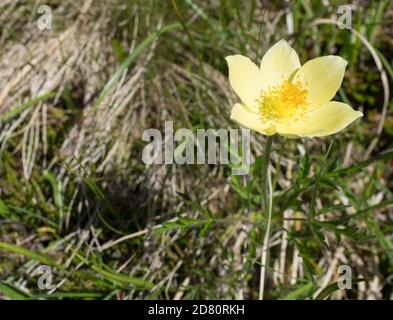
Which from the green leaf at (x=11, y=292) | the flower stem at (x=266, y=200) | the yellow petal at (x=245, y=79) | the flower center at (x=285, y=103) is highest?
the yellow petal at (x=245, y=79)

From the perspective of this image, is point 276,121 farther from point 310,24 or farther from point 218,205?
point 310,24

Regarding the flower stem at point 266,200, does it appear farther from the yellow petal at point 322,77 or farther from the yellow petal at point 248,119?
the yellow petal at point 322,77

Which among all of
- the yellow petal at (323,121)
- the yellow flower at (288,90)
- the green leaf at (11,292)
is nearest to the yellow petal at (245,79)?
the yellow flower at (288,90)

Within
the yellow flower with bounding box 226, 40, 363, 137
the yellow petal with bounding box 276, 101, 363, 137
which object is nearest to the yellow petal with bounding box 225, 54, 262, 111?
the yellow flower with bounding box 226, 40, 363, 137

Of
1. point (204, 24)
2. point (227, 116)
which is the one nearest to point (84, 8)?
point (204, 24)

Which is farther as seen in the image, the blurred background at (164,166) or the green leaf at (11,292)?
the blurred background at (164,166)

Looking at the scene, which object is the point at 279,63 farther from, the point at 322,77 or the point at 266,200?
the point at 266,200

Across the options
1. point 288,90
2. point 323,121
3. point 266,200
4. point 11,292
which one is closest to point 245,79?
point 288,90
